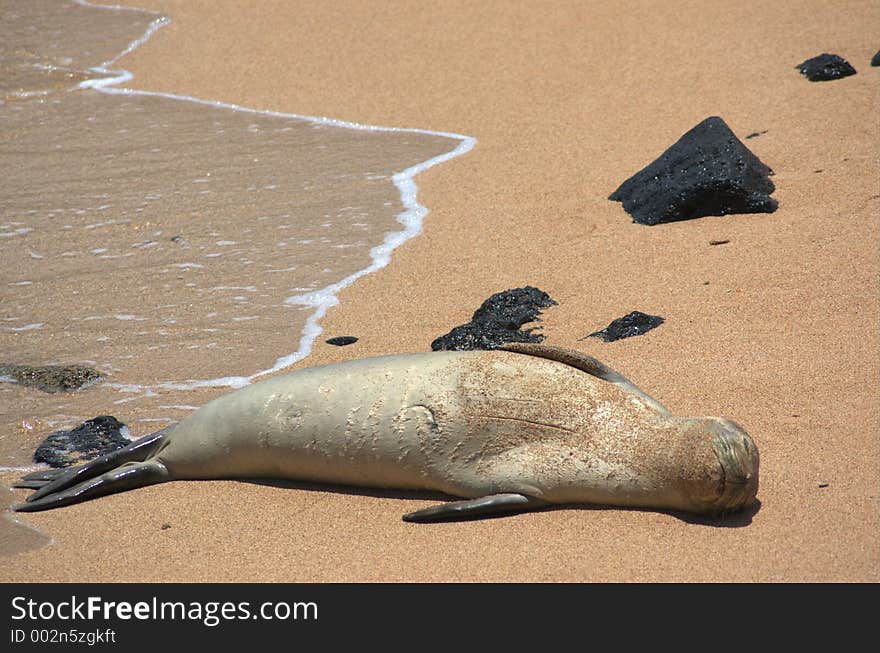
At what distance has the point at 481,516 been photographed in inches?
172

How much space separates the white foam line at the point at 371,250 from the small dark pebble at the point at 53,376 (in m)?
0.28

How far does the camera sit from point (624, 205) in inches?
321

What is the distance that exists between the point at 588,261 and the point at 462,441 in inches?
117

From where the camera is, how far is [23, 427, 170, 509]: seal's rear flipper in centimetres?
499

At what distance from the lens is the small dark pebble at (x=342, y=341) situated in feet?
21.1

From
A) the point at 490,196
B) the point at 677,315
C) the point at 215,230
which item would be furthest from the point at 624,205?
the point at 215,230

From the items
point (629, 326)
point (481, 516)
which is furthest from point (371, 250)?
point (481, 516)

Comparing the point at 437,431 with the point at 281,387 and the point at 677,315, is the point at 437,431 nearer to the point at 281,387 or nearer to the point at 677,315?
the point at 281,387

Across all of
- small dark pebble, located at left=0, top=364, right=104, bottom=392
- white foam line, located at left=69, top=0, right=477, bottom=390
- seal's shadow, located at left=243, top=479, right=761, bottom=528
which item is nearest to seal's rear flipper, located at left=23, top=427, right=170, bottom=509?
seal's shadow, located at left=243, top=479, right=761, bottom=528

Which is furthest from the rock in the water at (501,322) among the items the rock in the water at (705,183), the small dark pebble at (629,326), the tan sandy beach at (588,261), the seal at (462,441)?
the rock in the water at (705,183)

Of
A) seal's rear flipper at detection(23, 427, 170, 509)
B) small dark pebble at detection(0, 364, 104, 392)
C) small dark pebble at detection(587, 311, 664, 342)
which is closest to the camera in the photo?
seal's rear flipper at detection(23, 427, 170, 509)

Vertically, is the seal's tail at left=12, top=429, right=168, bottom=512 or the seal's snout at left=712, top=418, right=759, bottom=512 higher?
the seal's snout at left=712, top=418, right=759, bottom=512

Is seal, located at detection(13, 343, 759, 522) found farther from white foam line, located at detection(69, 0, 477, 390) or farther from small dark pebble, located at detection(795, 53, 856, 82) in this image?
small dark pebble, located at detection(795, 53, 856, 82)

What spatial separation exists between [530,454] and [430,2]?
10404 mm
